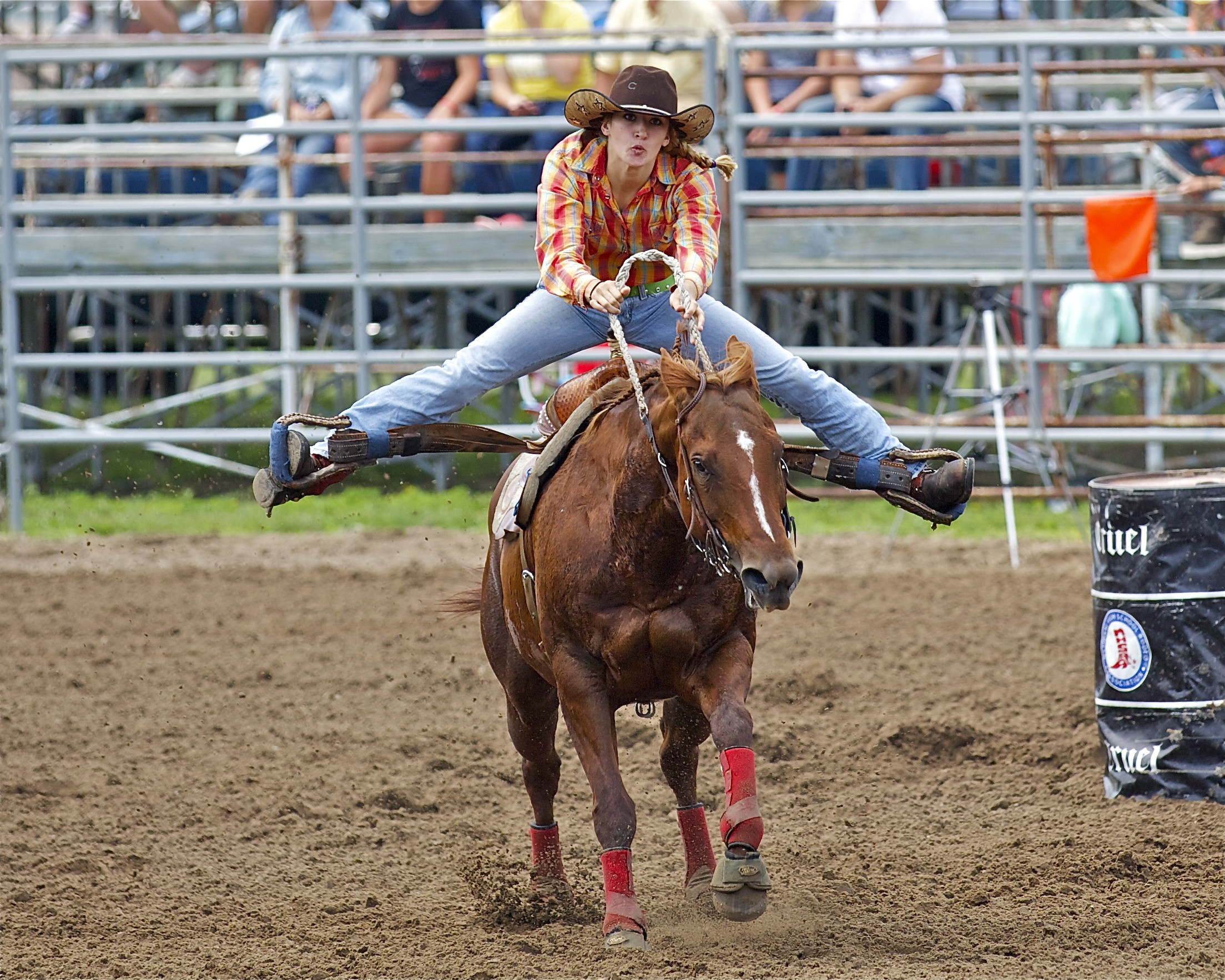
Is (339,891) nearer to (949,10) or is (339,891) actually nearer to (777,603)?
(777,603)

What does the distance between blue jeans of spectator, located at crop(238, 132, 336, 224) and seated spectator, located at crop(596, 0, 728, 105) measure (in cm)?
222

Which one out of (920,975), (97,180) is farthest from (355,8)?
(920,975)

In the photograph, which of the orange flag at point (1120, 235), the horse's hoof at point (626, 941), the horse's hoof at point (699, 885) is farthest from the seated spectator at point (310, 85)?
the horse's hoof at point (626, 941)

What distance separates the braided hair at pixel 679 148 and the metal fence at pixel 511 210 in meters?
5.11

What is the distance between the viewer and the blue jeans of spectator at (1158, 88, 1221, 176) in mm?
10922

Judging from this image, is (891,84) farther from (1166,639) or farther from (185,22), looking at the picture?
(1166,639)

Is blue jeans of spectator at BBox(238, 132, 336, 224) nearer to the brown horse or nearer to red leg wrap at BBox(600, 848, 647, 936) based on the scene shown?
the brown horse

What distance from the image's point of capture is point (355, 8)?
1229cm

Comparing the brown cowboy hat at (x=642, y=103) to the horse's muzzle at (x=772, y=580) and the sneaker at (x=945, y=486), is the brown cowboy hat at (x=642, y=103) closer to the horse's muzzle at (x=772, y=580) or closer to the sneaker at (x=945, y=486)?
the sneaker at (x=945, y=486)

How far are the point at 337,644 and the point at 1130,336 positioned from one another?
638 cm

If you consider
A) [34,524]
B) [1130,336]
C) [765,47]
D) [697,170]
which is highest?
[765,47]

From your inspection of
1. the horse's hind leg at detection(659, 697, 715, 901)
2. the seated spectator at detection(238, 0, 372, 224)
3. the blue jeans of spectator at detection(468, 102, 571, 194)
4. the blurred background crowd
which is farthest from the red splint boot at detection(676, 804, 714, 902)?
the seated spectator at detection(238, 0, 372, 224)

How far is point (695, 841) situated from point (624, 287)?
5.24 feet

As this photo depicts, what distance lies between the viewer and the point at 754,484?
3.56m
